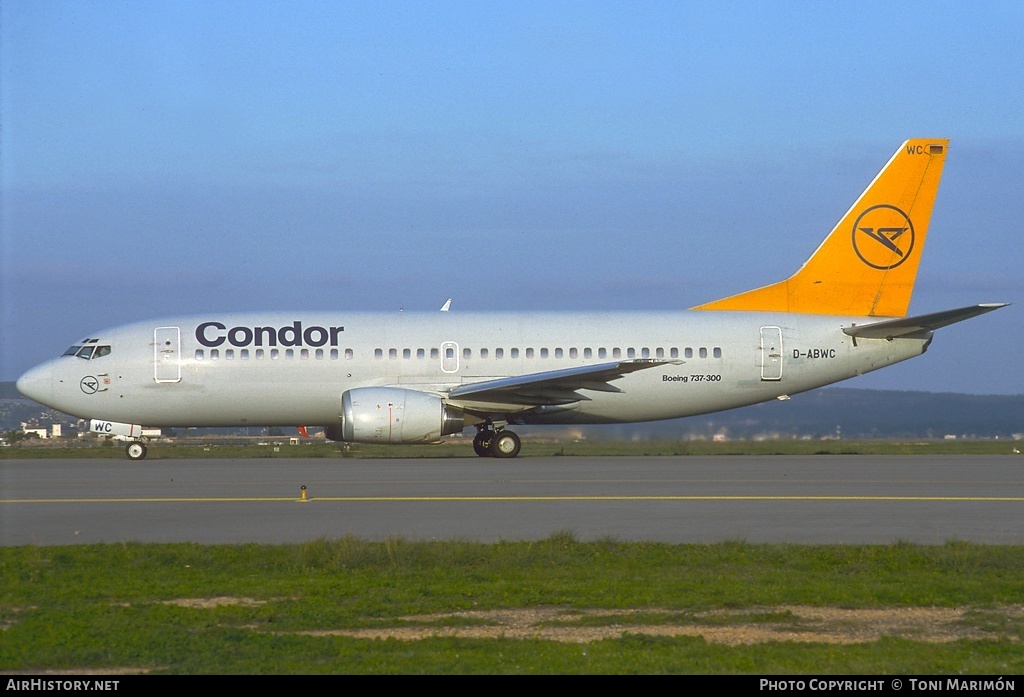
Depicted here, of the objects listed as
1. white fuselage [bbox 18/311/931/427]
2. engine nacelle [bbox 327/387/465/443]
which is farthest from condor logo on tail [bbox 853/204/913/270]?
engine nacelle [bbox 327/387/465/443]

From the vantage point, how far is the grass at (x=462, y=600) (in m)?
6.98

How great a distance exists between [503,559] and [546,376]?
14789 mm

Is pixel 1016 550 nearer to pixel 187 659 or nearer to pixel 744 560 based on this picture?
pixel 744 560

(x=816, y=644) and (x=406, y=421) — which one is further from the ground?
(x=406, y=421)

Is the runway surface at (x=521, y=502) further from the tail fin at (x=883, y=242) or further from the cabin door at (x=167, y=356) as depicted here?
the tail fin at (x=883, y=242)

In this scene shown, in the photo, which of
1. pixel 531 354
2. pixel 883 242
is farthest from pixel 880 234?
pixel 531 354

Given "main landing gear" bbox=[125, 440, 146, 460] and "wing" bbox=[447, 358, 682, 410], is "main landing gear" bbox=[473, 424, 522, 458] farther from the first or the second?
"main landing gear" bbox=[125, 440, 146, 460]

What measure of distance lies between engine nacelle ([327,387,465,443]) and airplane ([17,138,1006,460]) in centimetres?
33

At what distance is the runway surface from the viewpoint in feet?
42.3

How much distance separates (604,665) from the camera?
6832 millimetres

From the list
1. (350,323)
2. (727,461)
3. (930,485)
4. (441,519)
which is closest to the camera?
(441,519)

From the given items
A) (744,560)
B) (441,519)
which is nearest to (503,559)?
(744,560)

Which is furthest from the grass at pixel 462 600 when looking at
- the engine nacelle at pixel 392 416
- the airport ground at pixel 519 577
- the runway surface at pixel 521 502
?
the engine nacelle at pixel 392 416

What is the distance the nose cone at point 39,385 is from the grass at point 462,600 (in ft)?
54.8
